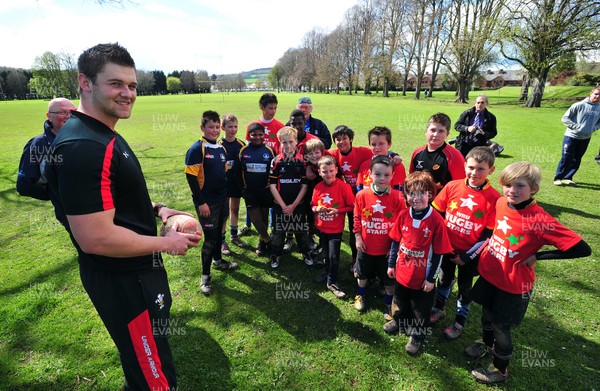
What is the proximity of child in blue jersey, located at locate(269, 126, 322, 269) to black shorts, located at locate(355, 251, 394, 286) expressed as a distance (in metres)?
1.26

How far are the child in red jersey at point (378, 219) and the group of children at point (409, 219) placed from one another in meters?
0.01

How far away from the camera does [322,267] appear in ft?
16.2

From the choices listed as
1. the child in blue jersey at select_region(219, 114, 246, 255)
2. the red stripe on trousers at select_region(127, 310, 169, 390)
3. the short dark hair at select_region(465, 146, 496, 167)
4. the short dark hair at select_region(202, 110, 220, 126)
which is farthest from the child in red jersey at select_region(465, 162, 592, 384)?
the child in blue jersey at select_region(219, 114, 246, 255)

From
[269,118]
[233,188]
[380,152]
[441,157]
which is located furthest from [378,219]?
[269,118]

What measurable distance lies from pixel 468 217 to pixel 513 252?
2.09 ft

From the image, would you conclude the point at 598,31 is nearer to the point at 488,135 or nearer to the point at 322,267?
the point at 488,135

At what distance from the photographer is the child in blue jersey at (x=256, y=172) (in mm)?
4883

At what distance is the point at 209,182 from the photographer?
14.3 ft

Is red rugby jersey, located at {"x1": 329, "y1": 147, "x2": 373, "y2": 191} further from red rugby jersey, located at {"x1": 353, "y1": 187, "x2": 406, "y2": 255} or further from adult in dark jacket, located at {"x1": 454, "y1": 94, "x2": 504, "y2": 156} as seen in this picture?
adult in dark jacket, located at {"x1": 454, "y1": 94, "x2": 504, "y2": 156}

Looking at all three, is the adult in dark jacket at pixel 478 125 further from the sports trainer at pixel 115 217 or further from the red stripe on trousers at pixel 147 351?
the red stripe on trousers at pixel 147 351

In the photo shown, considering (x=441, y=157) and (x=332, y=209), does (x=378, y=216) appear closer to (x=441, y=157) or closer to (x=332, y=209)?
(x=332, y=209)

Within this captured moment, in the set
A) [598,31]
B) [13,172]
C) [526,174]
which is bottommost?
[13,172]

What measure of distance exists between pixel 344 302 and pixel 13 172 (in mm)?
12451

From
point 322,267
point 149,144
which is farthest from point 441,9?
point 322,267
